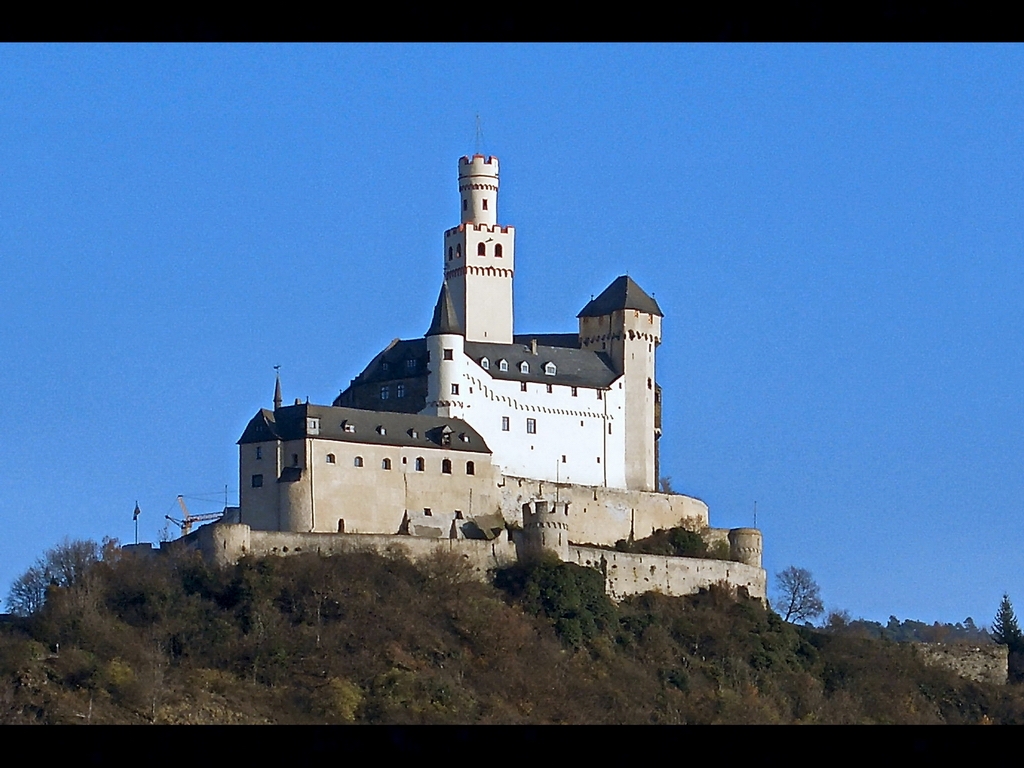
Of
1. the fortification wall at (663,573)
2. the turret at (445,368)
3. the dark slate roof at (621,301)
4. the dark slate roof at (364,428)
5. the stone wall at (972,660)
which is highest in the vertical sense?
the dark slate roof at (621,301)

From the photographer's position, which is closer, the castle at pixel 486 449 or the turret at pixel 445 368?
the castle at pixel 486 449

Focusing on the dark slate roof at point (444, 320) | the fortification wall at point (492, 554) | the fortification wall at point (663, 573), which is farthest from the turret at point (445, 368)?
the fortification wall at point (663, 573)

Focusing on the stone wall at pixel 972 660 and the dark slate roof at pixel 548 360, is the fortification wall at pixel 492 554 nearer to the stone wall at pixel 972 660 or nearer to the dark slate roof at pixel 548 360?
the dark slate roof at pixel 548 360

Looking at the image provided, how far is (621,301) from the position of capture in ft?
236

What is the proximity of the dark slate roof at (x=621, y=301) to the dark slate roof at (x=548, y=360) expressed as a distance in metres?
2.49

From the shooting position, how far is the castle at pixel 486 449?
60.5 m

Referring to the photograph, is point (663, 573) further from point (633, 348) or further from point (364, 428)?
point (364, 428)

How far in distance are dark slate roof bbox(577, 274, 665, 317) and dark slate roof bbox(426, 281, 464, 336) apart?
691cm

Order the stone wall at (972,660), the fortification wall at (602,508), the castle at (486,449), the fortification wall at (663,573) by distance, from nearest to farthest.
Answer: the castle at (486,449), the fortification wall at (663,573), the fortification wall at (602,508), the stone wall at (972,660)

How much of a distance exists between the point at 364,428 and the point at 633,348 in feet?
41.7

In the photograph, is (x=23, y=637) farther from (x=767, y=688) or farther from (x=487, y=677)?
(x=767, y=688)

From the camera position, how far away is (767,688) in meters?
64.4
